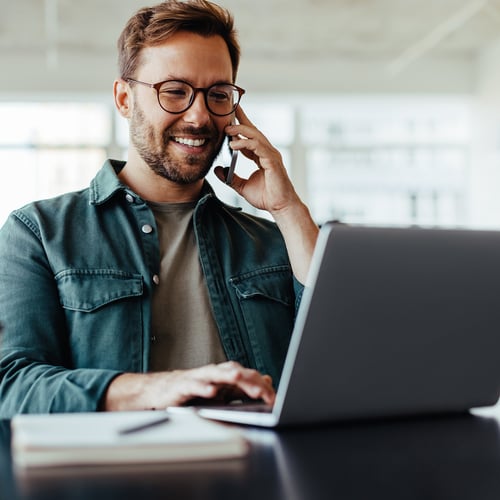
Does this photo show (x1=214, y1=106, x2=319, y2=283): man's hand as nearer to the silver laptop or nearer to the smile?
the smile

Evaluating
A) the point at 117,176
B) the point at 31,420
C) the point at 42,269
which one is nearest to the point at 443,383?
the point at 31,420

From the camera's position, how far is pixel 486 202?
8.51 meters

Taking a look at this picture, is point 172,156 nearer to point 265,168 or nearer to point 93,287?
point 265,168

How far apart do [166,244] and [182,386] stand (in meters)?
0.69

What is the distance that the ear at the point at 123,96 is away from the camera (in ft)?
5.97

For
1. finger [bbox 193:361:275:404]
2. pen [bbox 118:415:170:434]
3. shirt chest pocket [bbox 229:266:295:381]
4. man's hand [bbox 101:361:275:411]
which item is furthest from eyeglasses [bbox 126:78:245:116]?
pen [bbox 118:415:170:434]

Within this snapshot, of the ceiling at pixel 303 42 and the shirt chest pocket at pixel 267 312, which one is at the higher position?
the ceiling at pixel 303 42

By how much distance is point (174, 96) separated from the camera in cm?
170

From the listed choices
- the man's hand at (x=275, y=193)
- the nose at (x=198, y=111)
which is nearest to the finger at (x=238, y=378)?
the man's hand at (x=275, y=193)

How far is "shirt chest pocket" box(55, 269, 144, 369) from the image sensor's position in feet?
4.97

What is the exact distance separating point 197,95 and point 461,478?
3.64 feet

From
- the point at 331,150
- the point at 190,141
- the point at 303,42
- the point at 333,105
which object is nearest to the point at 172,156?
the point at 190,141

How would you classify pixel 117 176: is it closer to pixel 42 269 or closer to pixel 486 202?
pixel 42 269

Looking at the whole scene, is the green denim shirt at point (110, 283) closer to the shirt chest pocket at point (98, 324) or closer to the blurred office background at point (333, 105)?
the shirt chest pocket at point (98, 324)
